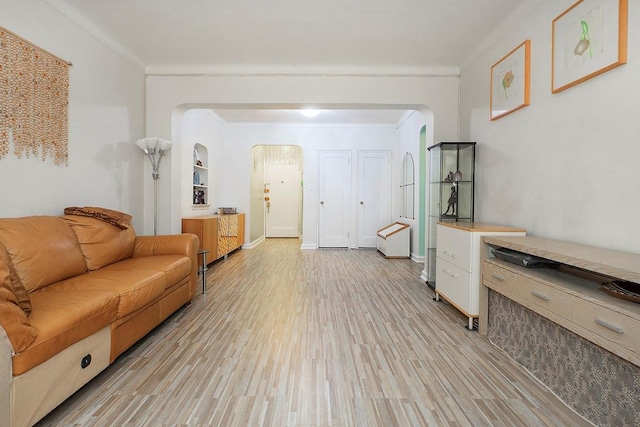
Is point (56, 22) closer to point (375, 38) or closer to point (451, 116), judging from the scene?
point (375, 38)

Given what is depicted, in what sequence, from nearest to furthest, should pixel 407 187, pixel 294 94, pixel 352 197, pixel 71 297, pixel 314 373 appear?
pixel 71 297 → pixel 314 373 → pixel 294 94 → pixel 407 187 → pixel 352 197

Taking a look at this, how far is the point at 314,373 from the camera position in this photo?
196 cm

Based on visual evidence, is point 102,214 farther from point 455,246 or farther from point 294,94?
point 455,246

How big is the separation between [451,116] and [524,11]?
4.72 ft

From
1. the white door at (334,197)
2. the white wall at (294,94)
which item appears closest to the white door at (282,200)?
the white door at (334,197)

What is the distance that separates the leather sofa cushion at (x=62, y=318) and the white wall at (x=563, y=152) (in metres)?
2.95

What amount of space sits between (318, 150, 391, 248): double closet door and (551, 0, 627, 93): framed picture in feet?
15.3

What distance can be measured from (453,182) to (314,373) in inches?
103

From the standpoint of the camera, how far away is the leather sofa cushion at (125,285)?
197 cm

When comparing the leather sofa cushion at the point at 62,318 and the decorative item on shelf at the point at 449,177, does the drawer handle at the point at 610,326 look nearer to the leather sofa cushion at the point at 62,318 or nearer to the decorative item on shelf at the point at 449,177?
the decorative item on shelf at the point at 449,177

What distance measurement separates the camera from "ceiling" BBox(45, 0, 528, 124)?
107 inches

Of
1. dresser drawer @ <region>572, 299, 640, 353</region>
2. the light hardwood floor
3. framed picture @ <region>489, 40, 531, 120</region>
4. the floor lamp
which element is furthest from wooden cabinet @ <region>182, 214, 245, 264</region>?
dresser drawer @ <region>572, 299, 640, 353</region>

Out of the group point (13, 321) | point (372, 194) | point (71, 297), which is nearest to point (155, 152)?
point (71, 297)

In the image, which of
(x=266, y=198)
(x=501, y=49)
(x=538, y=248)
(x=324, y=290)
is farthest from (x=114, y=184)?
(x=266, y=198)
